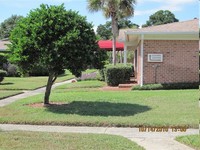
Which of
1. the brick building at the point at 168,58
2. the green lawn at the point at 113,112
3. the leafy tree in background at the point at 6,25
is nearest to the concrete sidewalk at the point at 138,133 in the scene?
the green lawn at the point at 113,112

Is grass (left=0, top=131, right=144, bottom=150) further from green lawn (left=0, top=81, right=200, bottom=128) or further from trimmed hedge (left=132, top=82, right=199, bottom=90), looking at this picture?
trimmed hedge (left=132, top=82, right=199, bottom=90)

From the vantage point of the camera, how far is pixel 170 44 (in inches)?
744

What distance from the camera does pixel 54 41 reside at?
11781 mm

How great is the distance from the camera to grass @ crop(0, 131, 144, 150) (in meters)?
7.09

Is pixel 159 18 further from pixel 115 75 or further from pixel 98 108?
pixel 98 108

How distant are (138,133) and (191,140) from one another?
148 centimetres

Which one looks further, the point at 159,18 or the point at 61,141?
the point at 159,18

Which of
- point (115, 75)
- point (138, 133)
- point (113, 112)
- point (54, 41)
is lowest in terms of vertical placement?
point (138, 133)

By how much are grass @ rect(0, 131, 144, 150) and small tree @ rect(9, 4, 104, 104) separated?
3699 mm

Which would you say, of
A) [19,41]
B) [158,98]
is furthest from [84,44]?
[158,98]

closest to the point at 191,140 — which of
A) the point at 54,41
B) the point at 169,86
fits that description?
the point at 54,41

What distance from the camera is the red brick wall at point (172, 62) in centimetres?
1888
